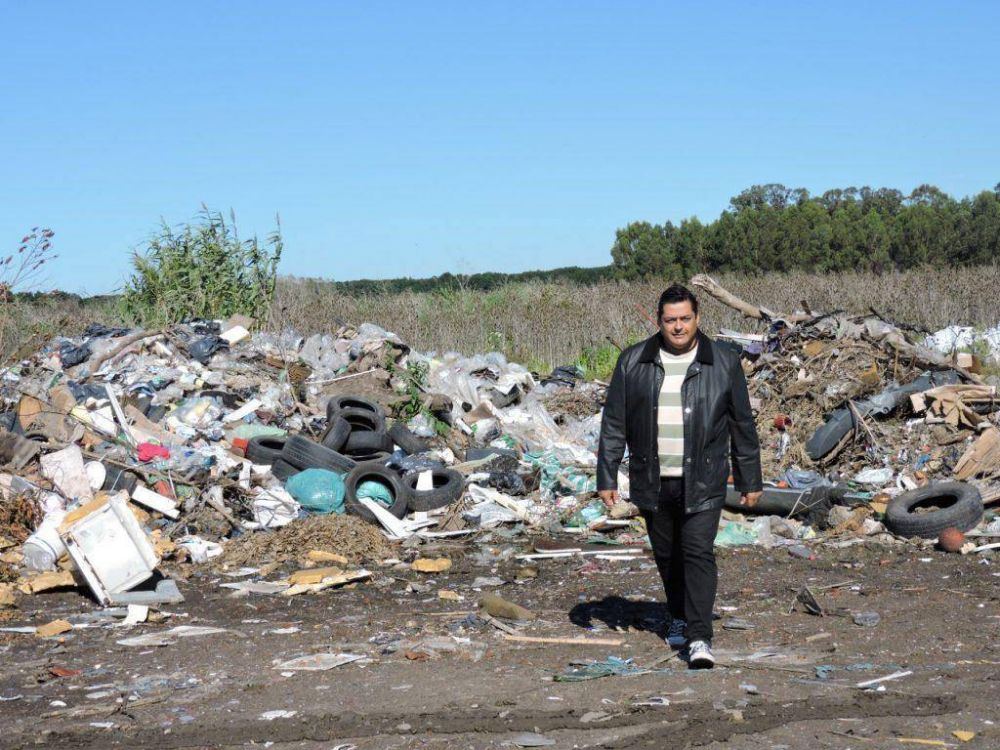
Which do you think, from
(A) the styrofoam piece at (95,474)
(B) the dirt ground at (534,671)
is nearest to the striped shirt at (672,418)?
(B) the dirt ground at (534,671)

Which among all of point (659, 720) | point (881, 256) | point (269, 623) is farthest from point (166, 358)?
point (881, 256)

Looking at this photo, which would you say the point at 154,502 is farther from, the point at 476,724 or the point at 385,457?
the point at 476,724

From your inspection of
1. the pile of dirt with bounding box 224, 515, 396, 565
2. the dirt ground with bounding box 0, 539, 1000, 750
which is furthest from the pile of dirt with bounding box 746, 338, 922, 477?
the pile of dirt with bounding box 224, 515, 396, 565

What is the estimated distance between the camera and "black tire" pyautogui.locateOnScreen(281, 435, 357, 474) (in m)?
11.0

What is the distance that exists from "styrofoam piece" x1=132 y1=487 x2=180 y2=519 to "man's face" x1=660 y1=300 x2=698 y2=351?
19.6 ft

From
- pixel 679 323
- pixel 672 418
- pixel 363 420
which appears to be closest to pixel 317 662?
pixel 672 418

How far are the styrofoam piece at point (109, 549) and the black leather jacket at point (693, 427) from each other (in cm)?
379

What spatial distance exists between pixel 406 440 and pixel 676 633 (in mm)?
6773

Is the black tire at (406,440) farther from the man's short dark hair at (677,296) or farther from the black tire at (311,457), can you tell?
the man's short dark hair at (677,296)

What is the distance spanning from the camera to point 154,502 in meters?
9.81

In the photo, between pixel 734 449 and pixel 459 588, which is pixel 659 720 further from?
pixel 459 588

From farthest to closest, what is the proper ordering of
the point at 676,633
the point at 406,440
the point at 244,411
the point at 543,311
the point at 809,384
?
the point at 543,311 < the point at 244,411 < the point at 809,384 < the point at 406,440 < the point at 676,633

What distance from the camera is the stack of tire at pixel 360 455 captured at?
1041 cm

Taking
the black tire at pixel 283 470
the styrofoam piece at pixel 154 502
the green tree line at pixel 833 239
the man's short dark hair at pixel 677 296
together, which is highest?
the green tree line at pixel 833 239
